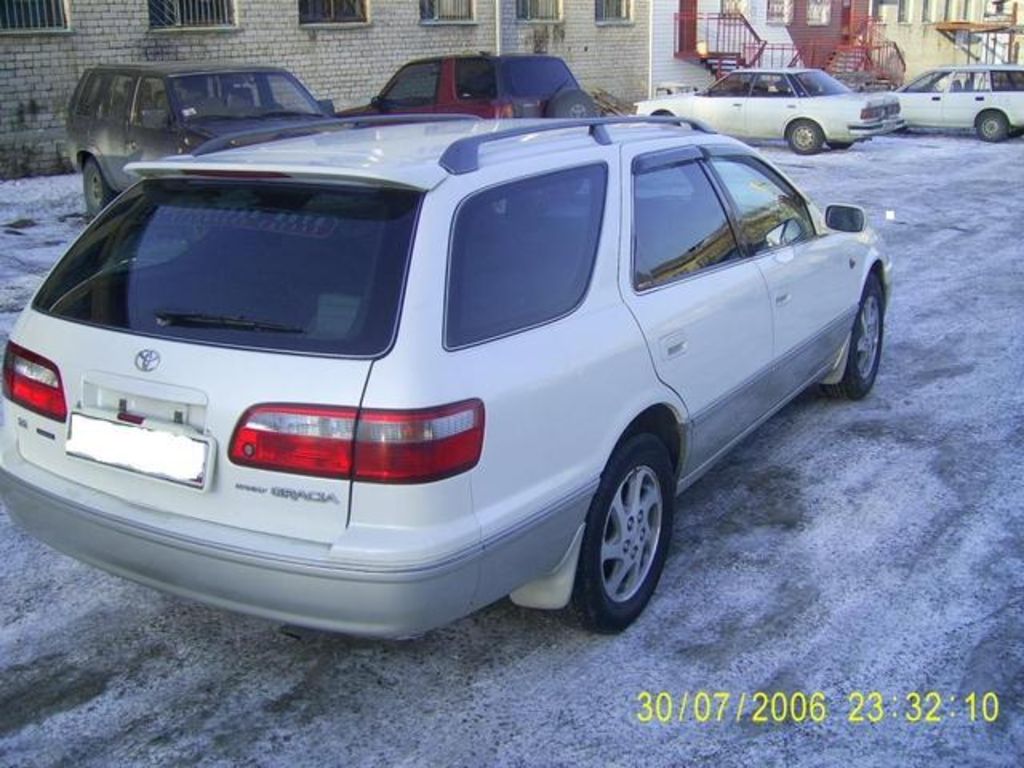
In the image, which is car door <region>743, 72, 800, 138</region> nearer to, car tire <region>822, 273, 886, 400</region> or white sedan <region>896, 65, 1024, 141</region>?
white sedan <region>896, 65, 1024, 141</region>

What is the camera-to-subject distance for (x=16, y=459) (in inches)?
140

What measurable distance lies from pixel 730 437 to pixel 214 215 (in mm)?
2226

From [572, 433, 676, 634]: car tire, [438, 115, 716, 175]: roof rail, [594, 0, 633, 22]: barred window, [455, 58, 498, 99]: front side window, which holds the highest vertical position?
[594, 0, 633, 22]: barred window

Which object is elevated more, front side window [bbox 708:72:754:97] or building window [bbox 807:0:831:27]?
building window [bbox 807:0:831:27]

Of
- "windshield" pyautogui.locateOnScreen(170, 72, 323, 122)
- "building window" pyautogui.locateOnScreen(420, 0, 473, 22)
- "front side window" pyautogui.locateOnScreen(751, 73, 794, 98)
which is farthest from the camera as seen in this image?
"building window" pyautogui.locateOnScreen(420, 0, 473, 22)

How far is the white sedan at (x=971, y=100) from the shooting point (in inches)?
821

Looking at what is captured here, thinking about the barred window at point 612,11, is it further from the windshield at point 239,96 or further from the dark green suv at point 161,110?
the windshield at point 239,96

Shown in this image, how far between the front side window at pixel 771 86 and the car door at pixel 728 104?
→ 15cm

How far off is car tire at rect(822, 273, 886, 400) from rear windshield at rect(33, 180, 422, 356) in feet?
11.3

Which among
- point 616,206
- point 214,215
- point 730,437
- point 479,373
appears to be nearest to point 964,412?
point 730,437

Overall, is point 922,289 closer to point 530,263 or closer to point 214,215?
point 530,263

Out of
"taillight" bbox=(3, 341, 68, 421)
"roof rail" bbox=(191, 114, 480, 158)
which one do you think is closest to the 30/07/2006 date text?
"taillight" bbox=(3, 341, 68, 421)

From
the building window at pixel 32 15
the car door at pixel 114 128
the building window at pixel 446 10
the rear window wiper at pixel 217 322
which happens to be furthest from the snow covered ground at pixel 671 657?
the building window at pixel 446 10

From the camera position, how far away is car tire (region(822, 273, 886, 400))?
593 cm
